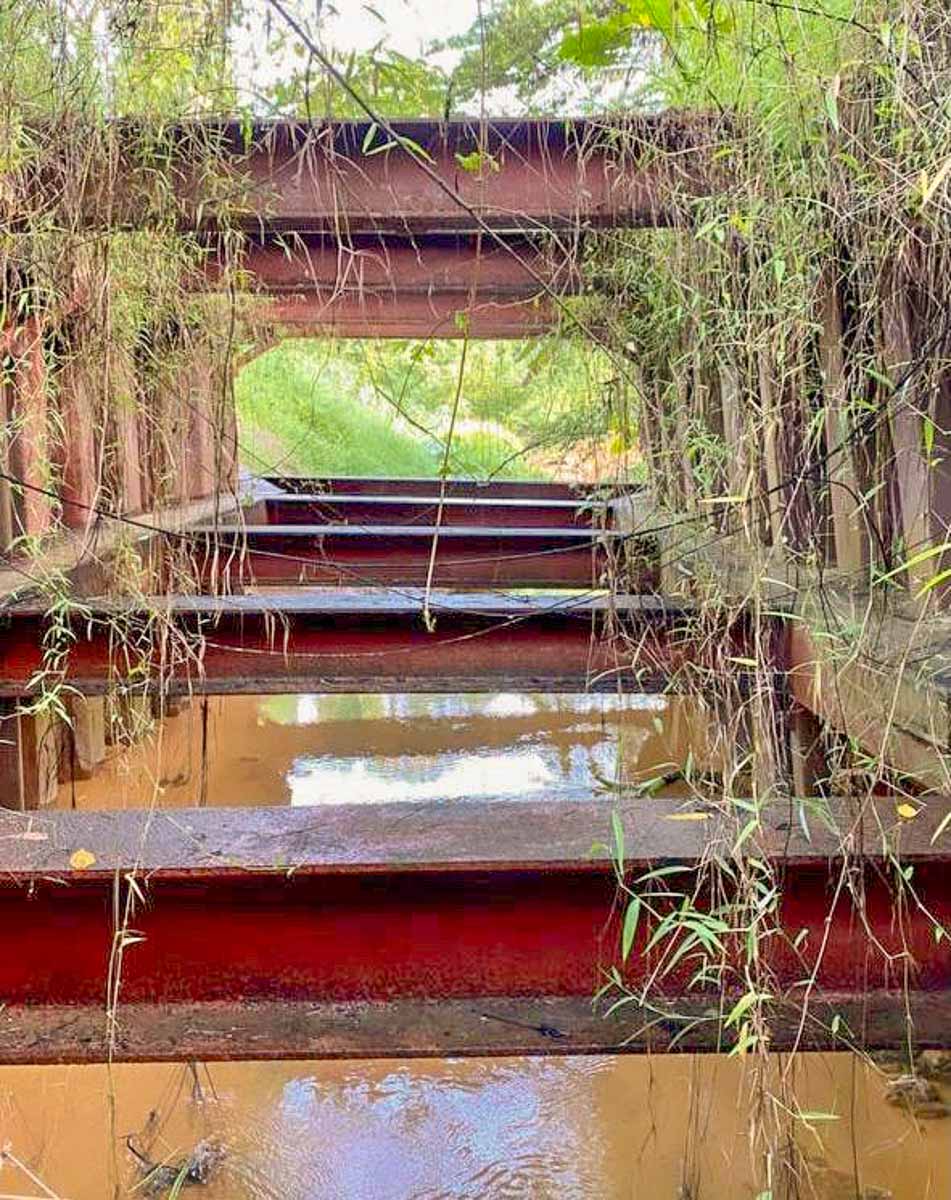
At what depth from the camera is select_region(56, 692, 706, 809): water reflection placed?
5.09 m

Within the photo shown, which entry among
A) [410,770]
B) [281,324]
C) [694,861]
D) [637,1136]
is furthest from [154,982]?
[281,324]

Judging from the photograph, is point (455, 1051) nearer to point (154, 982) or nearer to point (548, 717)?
point (154, 982)

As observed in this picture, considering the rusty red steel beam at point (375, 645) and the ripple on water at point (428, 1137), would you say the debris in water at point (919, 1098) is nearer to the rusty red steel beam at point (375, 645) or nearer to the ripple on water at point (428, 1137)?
the ripple on water at point (428, 1137)

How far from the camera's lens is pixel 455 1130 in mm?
2729

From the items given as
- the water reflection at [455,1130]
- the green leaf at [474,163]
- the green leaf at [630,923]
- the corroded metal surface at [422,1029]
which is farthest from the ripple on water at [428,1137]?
the green leaf at [474,163]

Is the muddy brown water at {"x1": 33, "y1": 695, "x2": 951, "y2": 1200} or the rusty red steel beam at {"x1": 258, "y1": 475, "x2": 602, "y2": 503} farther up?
the rusty red steel beam at {"x1": 258, "y1": 475, "x2": 602, "y2": 503}

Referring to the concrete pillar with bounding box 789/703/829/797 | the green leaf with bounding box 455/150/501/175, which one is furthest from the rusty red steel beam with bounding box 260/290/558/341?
the concrete pillar with bounding box 789/703/829/797

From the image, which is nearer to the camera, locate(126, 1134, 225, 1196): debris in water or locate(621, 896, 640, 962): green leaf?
locate(621, 896, 640, 962): green leaf

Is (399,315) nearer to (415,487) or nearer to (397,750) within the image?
(415,487)

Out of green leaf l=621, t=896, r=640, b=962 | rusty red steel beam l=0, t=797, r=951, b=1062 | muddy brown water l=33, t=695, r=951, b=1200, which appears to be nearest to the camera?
green leaf l=621, t=896, r=640, b=962

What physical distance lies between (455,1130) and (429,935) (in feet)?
4.41

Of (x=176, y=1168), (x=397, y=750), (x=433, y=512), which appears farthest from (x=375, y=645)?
(x=433, y=512)

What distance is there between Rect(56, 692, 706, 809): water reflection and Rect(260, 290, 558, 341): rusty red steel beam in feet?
7.75

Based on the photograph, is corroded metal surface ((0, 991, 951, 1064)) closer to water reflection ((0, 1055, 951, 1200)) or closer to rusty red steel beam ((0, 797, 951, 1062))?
rusty red steel beam ((0, 797, 951, 1062))
